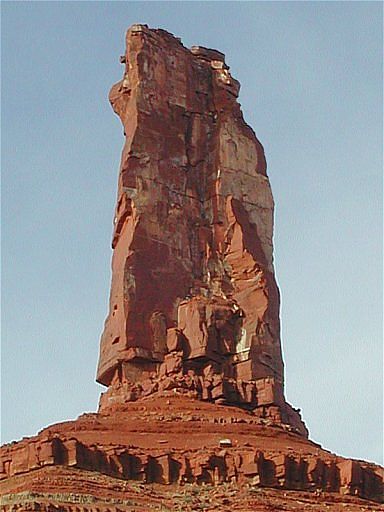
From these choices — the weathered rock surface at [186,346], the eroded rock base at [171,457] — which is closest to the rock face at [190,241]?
the weathered rock surface at [186,346]

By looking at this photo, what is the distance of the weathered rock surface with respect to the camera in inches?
1908

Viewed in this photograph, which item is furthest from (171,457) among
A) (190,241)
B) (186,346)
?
(190,241)

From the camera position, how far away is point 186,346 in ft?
185

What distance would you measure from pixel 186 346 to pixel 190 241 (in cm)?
499

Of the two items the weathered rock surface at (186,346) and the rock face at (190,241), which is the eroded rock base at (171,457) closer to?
the weathered rock surface at (186,346)

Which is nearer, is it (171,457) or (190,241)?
(171,457)

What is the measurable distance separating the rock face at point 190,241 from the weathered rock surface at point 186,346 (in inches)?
1.9

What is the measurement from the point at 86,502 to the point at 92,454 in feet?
8.03

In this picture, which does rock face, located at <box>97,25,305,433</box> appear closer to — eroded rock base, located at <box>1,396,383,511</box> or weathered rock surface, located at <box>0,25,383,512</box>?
weathered rock surface, located at <box>0,25,383,512</box>

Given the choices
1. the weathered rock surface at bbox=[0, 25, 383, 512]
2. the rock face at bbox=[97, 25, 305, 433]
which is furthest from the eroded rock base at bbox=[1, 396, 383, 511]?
the rock face at bbox=[97, 25, 305, 433]

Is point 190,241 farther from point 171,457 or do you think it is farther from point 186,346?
point 171,457

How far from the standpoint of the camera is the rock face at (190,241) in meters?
56.4

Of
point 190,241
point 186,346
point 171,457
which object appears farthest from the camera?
point 190,241

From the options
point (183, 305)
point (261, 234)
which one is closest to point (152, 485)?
point (183, 305)
